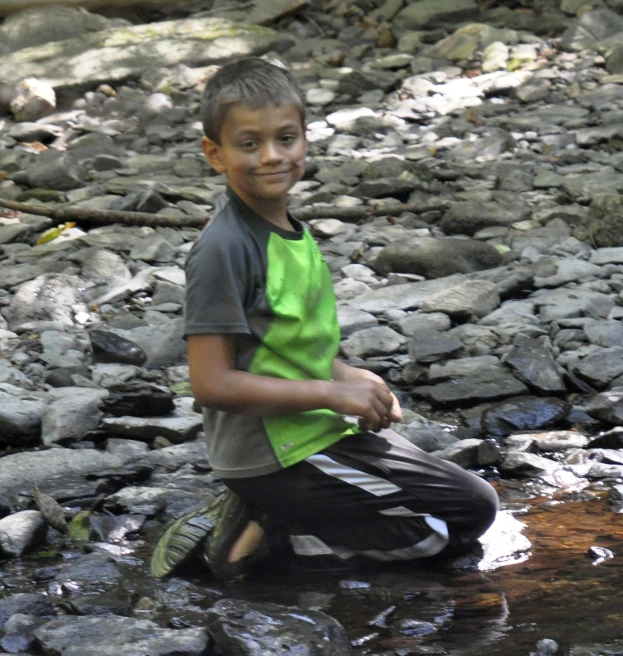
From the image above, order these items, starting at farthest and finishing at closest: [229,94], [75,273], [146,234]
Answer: [146,234], [75,273], [229,94]

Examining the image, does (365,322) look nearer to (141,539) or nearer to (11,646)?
(141,539)

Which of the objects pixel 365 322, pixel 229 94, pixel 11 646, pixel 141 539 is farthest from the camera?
pixel 365 322

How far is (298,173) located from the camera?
8.35 ft

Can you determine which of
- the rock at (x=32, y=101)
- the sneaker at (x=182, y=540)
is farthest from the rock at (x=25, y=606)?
the rock at (x=32, y=101)

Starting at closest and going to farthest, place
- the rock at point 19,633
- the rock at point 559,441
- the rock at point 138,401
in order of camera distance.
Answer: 1. the rock at point 19,633
2. the rock at point 559,441
3. the rock at point 138,401

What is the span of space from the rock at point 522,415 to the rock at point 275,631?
1718mm

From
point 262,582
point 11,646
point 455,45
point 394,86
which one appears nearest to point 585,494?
point 262,582

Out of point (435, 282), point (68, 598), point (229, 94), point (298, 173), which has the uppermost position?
point (229, 94)

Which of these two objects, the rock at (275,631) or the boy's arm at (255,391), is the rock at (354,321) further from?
the rock at (275,631)

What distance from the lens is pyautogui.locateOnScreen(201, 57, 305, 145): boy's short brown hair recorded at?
245 cm

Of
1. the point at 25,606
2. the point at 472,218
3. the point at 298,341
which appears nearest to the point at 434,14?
the point at 472,218

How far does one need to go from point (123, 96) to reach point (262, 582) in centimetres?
Answer: 774

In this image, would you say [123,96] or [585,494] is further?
[123,96]

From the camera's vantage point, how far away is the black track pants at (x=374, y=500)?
2.59 meters
